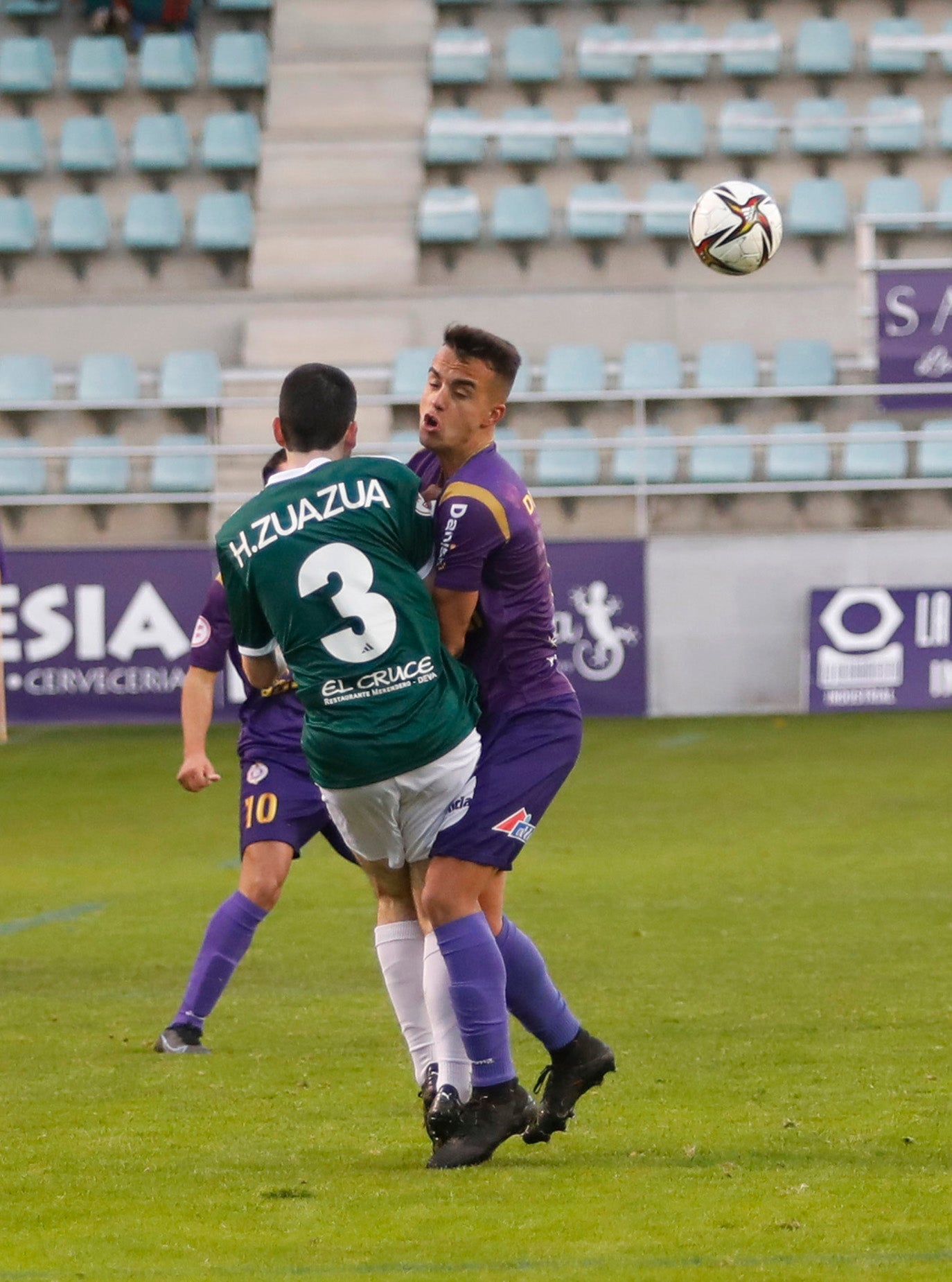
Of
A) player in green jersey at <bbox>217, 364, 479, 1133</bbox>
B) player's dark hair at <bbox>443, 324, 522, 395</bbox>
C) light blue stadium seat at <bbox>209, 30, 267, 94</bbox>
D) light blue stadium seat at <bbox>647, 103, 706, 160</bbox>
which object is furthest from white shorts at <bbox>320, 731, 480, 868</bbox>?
light blue stadium seat at <bbox>209, 30, 267, 94</bbox>

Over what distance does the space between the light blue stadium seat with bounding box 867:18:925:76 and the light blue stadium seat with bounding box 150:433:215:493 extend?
8425 millimetres

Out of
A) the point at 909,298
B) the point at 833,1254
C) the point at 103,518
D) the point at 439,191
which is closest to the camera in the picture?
the point at 833,1254

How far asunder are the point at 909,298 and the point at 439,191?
577 centimetres

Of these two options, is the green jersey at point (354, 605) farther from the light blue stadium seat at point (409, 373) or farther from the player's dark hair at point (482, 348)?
the light blue stadium seat at point (409, 373)

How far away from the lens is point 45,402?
1730 cm

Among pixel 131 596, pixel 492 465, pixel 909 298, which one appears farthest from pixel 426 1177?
pixel 909 298

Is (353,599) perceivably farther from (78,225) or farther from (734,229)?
(78,225)

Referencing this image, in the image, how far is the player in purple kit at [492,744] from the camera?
4.41 m

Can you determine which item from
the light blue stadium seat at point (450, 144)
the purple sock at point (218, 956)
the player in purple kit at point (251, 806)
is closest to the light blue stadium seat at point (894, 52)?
the light blue stadium seat at point (450, 144)

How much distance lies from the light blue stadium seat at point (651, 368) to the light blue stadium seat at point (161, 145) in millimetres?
5604

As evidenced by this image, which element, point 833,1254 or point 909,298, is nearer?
point 833,1254

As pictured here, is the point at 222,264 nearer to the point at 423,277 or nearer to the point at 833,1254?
the point at 423,277

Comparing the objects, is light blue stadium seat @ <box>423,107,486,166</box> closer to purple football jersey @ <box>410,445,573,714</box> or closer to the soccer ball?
the soccer ball

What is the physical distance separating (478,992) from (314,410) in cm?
134
